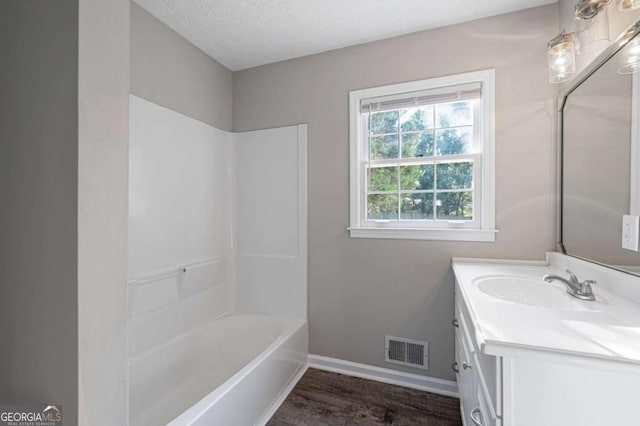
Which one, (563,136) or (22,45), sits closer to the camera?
(22,45)

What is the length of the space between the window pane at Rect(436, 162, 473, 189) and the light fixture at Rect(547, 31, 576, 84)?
63 cm

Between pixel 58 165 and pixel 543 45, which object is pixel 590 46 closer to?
pixel 543 45

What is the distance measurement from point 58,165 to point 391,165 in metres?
1.86

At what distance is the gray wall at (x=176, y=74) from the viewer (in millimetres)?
1767

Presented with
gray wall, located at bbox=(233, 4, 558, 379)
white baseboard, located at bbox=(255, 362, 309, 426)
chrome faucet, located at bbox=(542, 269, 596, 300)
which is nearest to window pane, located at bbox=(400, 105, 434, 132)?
gray wall, located at bbox=(233, 4, 558, 379)

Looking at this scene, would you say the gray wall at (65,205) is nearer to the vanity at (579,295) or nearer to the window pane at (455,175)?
the vanity at (579,295)

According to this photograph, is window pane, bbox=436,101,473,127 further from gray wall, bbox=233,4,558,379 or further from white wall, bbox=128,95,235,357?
white wall, bbox=128,95,235,357

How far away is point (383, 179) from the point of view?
2.14m

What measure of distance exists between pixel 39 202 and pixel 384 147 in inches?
76.2

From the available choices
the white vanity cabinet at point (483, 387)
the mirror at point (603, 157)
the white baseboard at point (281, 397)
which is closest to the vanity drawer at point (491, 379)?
the white vanity cabinet at point (483, 387)

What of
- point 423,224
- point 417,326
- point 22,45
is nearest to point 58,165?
point 22,45

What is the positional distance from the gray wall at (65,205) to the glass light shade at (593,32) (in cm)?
191

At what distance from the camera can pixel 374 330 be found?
2.09 meters

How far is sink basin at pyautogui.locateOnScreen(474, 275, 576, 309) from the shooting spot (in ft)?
4.20
